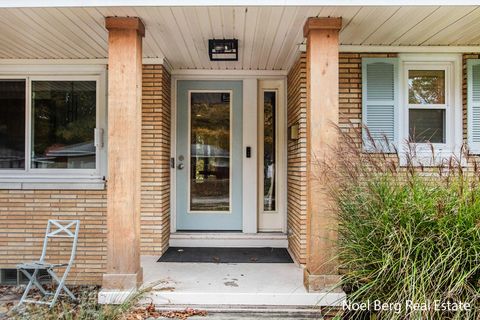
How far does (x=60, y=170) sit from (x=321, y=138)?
323 cm

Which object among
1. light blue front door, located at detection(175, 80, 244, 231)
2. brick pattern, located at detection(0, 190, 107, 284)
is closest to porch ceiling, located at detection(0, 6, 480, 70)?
light blue front door, located at detection(175, 80, 244, 231)

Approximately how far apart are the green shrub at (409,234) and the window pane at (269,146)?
6.99 ft

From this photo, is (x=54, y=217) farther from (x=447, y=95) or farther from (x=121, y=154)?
(x=447, y=95)

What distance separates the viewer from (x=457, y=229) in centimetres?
234

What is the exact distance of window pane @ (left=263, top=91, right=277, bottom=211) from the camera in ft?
16.1

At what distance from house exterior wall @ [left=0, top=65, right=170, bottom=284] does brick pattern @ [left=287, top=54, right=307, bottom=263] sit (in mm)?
1588

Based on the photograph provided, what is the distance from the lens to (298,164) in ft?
13.0

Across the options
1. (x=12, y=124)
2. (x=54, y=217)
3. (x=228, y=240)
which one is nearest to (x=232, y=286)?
(x=228, y=240)

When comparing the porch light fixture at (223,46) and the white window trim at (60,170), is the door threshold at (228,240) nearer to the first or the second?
the white window trim at (60,170)

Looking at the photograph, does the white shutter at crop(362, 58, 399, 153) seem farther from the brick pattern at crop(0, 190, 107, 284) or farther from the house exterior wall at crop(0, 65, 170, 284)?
the brick pattern at crop(0, 190, 107, 284)

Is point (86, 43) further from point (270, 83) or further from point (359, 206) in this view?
point (359, 206)

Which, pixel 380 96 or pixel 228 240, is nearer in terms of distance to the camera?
pixel 380 96

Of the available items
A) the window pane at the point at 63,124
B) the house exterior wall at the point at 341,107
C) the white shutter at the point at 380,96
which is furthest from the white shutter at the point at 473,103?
the window pane at the point at 63,124

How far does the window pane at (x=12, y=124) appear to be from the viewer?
444 centimetres
